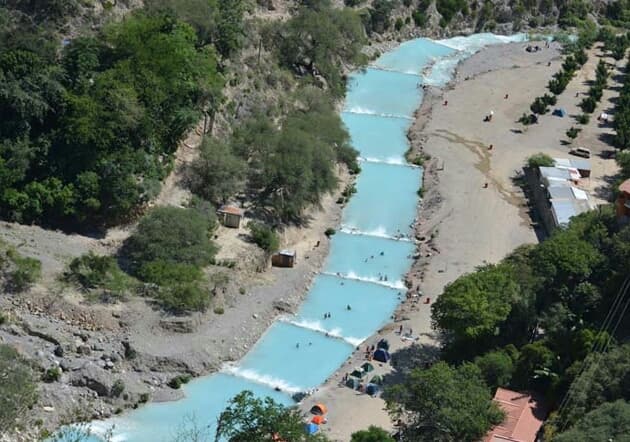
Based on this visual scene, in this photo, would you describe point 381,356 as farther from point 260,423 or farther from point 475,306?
point 260,423

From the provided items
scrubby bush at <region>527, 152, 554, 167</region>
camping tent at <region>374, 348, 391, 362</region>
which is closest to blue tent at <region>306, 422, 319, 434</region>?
camping tent at <region>374, 348, 391, 362</region>

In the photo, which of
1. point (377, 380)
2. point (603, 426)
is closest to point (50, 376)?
point (377, 380)

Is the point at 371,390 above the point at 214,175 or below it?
below

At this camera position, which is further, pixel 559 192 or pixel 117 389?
pixel 559 192

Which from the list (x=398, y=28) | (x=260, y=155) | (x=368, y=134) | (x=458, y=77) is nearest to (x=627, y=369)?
(x=260, y=155)

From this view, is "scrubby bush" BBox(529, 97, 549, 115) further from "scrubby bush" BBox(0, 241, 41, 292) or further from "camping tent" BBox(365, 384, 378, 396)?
"scrubby bush" BBox(0, 241, 41, 292)

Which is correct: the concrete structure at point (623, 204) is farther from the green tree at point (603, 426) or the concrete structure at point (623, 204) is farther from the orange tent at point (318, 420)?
the orange tent at point (318, 420)
